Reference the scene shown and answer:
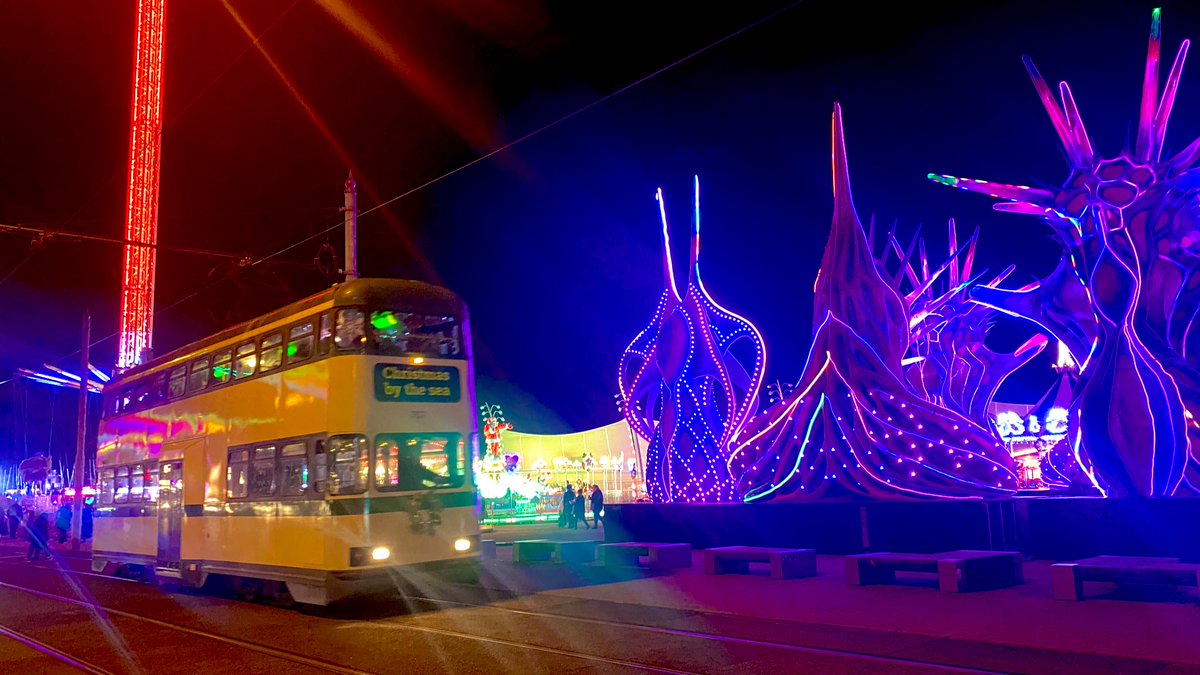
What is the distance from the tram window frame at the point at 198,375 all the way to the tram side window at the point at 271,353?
89.4 inches

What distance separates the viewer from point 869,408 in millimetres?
21016

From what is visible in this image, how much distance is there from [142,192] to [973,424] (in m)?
22.3

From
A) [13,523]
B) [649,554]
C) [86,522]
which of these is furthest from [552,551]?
[13,523]

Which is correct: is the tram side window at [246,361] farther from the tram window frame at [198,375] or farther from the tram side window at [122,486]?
the tram side window at [122,486]

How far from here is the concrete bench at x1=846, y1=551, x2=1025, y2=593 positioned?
1402 cm

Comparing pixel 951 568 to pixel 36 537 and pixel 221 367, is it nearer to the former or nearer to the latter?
pixel 221 367

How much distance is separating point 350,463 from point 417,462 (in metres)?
1.15

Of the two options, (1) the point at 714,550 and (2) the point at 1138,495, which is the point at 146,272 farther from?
(2) the point at 1138,495

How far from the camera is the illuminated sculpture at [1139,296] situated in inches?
676

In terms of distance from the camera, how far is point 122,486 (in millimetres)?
21484

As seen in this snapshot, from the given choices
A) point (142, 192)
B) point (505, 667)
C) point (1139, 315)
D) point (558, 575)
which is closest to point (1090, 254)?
point (1139, 315)

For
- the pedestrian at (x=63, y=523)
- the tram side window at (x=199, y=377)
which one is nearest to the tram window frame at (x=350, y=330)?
the tram side window at (x=199, y=377)

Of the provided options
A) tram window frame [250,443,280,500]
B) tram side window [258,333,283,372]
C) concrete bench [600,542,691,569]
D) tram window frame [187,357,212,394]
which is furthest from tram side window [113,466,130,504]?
concrete bench [600,542,691,569]

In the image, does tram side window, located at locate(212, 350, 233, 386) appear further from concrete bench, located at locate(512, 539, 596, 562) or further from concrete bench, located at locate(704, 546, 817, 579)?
concrete bench, located at locate(704, 546, 817, 579)
